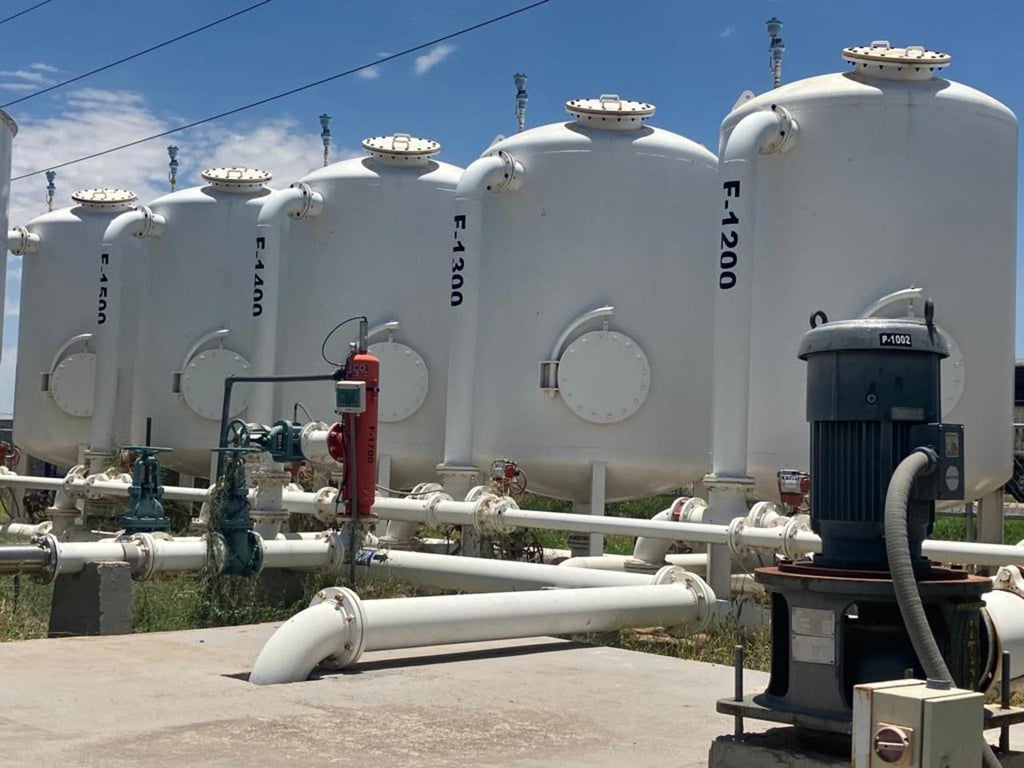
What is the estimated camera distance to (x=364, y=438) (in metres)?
10.9

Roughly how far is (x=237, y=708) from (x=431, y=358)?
971 cm

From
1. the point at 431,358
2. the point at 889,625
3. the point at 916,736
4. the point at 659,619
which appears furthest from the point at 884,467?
the point at 431,358

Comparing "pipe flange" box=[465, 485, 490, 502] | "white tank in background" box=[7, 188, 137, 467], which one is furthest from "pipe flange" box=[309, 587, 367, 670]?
"white tank in background" box=[7, 188, 137, 467]

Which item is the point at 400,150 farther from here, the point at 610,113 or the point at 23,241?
the point at 23,241

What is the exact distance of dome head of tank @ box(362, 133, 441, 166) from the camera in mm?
16156

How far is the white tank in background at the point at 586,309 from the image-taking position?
43.9 ft

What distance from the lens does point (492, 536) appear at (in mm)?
13203

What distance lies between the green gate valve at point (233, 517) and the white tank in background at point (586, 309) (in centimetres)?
365

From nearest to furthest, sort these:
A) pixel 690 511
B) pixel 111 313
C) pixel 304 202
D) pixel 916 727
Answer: pixel 916 727 < pixel 690 511 < pixel 304 202 < pixel 111 313

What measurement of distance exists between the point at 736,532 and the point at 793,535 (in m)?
0.59

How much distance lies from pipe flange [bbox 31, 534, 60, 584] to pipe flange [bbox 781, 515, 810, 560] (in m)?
5.25

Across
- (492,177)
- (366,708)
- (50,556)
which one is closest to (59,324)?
(492,177)

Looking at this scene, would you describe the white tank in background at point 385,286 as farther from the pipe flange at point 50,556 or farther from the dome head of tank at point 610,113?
the pipe flange at point 50,556

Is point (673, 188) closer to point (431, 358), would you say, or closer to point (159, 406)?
point (431, 358)
